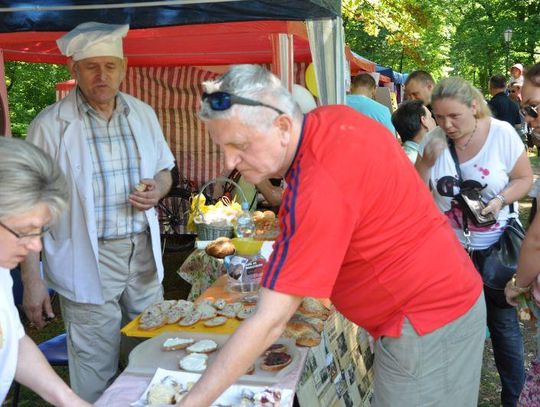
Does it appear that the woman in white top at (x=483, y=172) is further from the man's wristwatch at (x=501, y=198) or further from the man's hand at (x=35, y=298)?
the man's hand at (x=35, y=298)

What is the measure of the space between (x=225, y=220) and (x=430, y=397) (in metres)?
2.36

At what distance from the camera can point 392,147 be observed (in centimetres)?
147

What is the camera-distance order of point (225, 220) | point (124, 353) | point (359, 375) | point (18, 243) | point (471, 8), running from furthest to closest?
point (471, 8)
point (225, 220)
point (124, 353)
point (359, 375)
point (18, 243)

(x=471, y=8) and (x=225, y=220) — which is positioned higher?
(x=471, y=8)

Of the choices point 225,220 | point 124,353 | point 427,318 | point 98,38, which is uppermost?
point 98,38

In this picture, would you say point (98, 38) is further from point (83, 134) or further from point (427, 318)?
point (427, 318)

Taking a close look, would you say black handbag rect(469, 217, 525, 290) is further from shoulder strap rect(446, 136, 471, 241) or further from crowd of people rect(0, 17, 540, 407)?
crowd of people rect(0, 17, 540, 407)

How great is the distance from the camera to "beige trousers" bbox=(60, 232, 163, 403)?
263cm

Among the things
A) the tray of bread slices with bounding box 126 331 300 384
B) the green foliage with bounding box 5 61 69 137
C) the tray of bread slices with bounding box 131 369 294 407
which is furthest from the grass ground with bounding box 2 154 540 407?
the green foliage with bounding box 5 61 69 137

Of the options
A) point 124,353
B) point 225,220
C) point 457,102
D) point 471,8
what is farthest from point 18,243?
point 471,8

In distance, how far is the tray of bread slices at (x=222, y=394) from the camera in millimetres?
1662

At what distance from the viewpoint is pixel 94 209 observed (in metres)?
2.56

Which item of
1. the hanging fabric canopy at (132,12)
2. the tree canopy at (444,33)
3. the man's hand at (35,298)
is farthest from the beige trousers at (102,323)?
the tree canopy at (444,33)

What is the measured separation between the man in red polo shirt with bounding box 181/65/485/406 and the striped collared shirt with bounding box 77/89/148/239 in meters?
1.34
